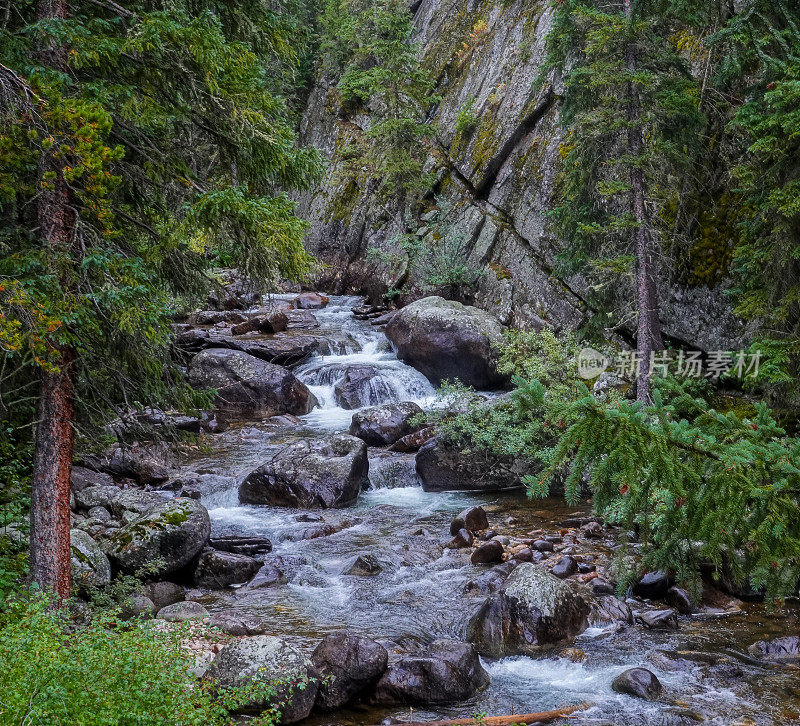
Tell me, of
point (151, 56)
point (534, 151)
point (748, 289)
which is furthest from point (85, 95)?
point (534, 151)

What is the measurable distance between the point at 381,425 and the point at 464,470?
292 centimetres

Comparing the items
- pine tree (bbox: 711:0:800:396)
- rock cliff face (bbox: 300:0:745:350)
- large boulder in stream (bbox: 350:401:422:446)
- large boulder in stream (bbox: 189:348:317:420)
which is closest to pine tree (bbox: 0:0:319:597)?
pine tree (bbox: 711:0:800:396)

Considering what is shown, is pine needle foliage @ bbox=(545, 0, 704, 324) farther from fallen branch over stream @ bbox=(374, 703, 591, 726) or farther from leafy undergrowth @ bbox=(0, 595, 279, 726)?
leafy undergrowth @ bbox=(0, 595, 279, 726)

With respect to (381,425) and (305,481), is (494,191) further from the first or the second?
(305,481)

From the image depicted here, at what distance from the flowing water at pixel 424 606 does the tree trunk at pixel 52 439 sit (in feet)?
9.60

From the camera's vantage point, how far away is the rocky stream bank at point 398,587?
633 centimetres

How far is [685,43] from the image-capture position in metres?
15.9

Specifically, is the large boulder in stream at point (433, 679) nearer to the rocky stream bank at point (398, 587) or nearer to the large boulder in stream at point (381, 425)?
the rocky stream bank at point (398, 587)

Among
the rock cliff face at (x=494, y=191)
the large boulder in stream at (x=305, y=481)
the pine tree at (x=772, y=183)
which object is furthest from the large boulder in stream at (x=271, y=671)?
the rock cliff face at (x=494, y=191)

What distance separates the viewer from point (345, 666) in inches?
252

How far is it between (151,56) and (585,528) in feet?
31.9

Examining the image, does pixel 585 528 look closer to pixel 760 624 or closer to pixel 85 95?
pixel 760 624

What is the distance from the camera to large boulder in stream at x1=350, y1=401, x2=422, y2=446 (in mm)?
15695

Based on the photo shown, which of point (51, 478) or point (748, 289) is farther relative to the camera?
point (748, 289)
